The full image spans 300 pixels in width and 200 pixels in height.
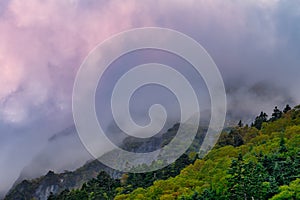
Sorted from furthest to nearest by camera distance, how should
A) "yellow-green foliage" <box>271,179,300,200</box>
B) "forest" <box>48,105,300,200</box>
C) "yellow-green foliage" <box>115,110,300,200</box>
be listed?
1. "yellow-green foliage" <box>115,110,300,200</box>
2. "forest" <box>48,105,300,200</box>
3. "yellow-green foliage" <box>271,179,300,200</box>

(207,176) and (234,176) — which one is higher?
(207,176)

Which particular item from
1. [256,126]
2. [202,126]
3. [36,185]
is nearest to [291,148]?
[256,126]

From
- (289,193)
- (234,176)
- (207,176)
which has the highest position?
(207,176)

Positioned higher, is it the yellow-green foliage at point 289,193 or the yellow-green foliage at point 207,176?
the yellow-green foliage at point 207,176

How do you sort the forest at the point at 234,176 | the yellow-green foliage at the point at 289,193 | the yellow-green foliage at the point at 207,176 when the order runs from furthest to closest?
the yellow-green foliage at the point at 207,176, the forest at the point at 234,176, the yellow-green foliage at the point at 289,193

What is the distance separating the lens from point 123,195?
89438 millimetres

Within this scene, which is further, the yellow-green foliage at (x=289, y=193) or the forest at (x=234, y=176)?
the forest at (x=234, y=176)

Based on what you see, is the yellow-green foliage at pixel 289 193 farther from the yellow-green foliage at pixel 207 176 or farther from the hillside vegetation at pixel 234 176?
the yellow-green foliage at pixel 207 176

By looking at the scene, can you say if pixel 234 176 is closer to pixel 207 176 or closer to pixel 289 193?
pixel 289 193

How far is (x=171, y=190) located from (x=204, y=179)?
5240mm

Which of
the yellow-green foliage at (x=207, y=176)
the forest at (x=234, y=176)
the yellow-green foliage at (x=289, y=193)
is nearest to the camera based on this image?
the yellow-green foliage at (x=289, y=193)

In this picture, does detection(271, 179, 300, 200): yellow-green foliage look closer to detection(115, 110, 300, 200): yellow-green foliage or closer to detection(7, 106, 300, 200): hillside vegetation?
detection(7, 106, 300, 200): hillside vegetation

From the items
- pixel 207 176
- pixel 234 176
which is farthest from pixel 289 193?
pixel 207 176

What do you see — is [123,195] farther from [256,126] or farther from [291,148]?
[256,126]
